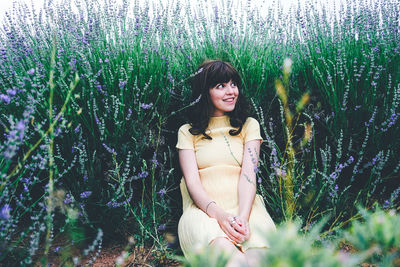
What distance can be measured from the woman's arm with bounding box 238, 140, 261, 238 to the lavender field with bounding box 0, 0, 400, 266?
13cm

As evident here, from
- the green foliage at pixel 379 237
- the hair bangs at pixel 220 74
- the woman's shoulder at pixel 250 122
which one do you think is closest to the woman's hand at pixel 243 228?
the woman's shoulder at pixel 250 122

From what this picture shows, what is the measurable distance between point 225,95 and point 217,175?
56cm

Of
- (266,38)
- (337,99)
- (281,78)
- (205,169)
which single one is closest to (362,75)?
(337,99)

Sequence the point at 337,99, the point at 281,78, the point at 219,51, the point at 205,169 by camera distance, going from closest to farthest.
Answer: the point at 205,169, the point at 337,99, the point at 281,78, the point at 219,51

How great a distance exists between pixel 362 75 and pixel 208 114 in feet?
3.98

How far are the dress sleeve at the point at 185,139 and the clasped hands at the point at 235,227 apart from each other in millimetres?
560

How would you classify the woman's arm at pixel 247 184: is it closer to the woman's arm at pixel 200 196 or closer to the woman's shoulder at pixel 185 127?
the woman's arm at pixel 200 196

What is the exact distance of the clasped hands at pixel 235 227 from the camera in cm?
168

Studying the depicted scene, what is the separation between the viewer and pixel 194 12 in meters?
2.81

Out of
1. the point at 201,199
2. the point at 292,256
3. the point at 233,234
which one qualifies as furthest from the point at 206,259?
the point at 201,199

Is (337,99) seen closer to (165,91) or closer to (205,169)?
(205,169)

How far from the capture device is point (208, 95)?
88.5 inches

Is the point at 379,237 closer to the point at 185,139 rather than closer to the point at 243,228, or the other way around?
the point at 243,228

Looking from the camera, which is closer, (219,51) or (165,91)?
(165,91)
